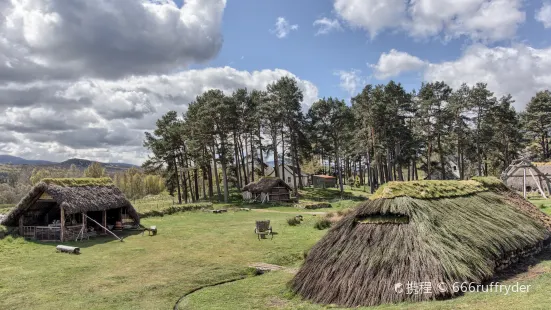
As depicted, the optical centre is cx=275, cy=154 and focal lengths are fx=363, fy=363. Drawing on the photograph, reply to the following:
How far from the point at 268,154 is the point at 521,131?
4373 centimetres

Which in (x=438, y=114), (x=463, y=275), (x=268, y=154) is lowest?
(x=463, y=275)

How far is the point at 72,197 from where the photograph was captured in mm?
25797

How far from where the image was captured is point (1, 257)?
19.9 meters

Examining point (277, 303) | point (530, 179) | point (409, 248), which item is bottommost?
point (277, 303)

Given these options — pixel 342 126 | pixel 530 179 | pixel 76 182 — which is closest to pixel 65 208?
pixel 76 182

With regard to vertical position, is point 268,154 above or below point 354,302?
above

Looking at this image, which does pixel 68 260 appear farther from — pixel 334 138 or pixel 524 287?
pixel 334 138

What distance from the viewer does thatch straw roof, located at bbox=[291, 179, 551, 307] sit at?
32.6 feet

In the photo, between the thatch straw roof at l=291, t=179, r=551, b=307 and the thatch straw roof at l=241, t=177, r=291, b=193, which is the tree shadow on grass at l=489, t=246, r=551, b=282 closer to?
the thatch straw roof at l=291, t=179, r=551, b=307

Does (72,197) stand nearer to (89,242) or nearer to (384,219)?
(89,242)

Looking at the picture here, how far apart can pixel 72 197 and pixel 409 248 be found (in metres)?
23.8

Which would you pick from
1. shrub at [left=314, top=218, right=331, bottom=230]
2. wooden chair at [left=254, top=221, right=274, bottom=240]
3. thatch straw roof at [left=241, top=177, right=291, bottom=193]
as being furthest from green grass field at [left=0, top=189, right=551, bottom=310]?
thatch straw roof at [left=241, top=177, right=291, bottom=193]

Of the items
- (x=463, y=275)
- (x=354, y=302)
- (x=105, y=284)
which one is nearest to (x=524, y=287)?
(x=463, y=275)

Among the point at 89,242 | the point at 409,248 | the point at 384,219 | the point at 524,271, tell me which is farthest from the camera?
the point at 89,242
